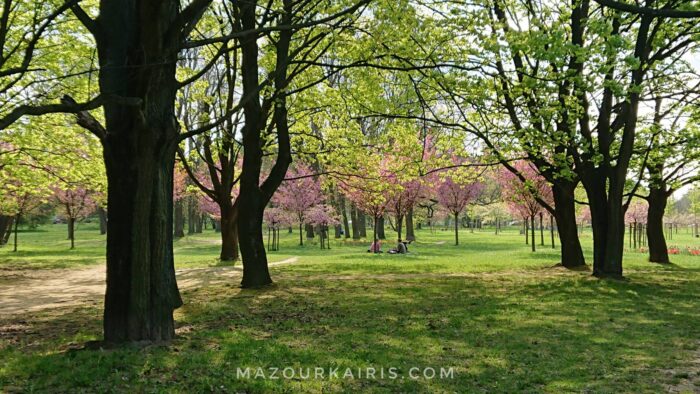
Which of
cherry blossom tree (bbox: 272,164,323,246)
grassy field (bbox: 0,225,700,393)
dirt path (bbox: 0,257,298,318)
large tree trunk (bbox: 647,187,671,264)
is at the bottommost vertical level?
dirt path (bbox: 0,257,298,318)

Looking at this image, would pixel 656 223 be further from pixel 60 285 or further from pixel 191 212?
pixel 191 212

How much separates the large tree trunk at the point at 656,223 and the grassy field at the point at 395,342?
313 inches

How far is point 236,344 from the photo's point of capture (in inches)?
247

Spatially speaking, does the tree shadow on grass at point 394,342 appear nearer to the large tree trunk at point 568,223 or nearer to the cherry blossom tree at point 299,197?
the large tree trunk at point 568,223

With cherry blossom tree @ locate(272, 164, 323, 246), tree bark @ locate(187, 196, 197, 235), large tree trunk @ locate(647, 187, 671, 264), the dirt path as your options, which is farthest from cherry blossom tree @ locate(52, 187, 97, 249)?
large tree trunk @ locate(647, 187, 671, 264)

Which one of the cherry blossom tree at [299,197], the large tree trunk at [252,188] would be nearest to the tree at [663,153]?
the large tree trunk at [252,188]

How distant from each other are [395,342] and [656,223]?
1722cm

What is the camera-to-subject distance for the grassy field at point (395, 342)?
480 centimetres

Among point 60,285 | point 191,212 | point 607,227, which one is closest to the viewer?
point 607,227

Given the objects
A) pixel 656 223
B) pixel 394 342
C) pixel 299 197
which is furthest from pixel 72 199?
pixel 656 223

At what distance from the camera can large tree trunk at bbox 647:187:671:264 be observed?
62.1 ft

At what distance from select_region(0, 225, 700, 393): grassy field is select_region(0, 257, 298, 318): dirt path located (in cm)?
129

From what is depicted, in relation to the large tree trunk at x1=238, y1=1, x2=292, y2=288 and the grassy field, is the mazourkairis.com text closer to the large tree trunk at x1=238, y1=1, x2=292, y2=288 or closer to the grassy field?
the grassy field

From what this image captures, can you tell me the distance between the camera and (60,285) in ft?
46.0
